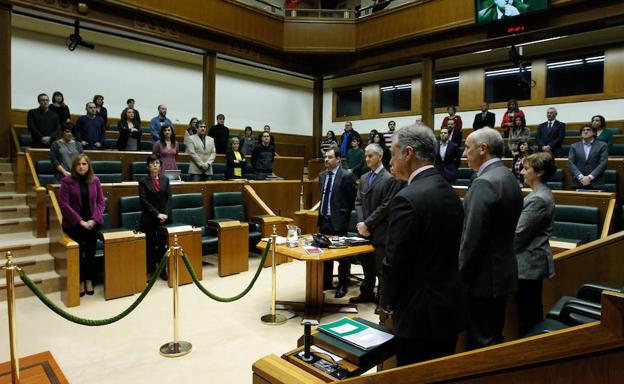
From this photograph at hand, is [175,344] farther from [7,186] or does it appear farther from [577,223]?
[7,186]

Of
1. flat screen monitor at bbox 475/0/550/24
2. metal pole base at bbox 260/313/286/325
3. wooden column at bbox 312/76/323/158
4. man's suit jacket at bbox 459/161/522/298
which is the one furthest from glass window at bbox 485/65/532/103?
man's suit jacket at bbox 459/161/522/298

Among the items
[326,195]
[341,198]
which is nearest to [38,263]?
[326,195]

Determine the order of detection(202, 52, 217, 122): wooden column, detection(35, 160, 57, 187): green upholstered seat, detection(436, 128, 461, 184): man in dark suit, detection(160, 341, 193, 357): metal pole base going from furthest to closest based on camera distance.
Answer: detection(202, 52, 217, 122): wooden column → detection(436, 128, 461, 184): man in dark suit → detection(35, 160, 57, 187): green upholstered seat → detection(160, 341, 193, 357): metal pole base

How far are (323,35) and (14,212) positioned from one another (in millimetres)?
7273

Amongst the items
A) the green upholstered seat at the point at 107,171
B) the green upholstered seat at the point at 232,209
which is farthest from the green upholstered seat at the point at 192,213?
the green upholstered seat at the point at 107,171

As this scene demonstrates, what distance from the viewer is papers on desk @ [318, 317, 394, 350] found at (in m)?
1.40

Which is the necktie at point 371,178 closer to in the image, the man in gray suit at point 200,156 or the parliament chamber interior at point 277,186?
the parliament chamber interior at point 277,186

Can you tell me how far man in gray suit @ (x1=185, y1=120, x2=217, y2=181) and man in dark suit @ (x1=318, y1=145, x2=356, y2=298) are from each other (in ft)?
8.65

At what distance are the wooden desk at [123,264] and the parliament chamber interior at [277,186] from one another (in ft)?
0.06

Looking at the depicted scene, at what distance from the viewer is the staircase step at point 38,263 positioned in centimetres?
421

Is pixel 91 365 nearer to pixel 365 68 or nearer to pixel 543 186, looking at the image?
pixel 543 186

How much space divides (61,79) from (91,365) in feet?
25.9

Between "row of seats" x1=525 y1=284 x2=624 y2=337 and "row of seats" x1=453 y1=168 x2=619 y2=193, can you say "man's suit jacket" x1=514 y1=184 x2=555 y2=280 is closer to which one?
"row of seats" x1=525 y1=284 x2=624 y2=337

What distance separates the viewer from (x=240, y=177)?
688 centimetres
